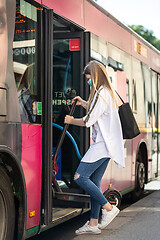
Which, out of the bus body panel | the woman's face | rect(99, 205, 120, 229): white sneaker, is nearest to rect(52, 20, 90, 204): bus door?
rect(99, 205, 120, 229): white sneaker

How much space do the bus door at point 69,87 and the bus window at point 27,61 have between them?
1252 mm

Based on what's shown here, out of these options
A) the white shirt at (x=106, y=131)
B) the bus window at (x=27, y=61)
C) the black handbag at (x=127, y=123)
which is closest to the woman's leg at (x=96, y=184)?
the white shirt at (x=106, y=131)

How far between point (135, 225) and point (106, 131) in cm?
149

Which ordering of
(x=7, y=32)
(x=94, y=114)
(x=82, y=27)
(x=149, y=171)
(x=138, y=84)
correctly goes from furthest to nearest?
(x=149, y=171) → (x=138, y=84) → (x=82, y=27) → (x=94, y=114) → (x=7, y=32)

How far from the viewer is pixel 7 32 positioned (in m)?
4.18

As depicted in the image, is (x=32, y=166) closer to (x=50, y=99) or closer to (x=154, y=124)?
(x=50, y=99)

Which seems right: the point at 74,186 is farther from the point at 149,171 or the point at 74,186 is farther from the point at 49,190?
the point at 149,171

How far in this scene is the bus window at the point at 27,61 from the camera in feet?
14.4

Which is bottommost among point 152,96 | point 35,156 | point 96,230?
point 96,230

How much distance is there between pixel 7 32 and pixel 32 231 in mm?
1925

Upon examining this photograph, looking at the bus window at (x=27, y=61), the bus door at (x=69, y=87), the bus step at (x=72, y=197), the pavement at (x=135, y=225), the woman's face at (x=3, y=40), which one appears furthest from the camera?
the bus door at (x=69, y=87)

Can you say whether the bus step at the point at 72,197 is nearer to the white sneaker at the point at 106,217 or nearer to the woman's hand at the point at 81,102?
the white sneaker at the point at 106,217

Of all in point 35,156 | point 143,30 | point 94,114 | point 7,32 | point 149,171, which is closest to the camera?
point 7,32

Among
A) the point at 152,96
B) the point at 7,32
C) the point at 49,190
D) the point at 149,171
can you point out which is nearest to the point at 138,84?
the point at 152,96
